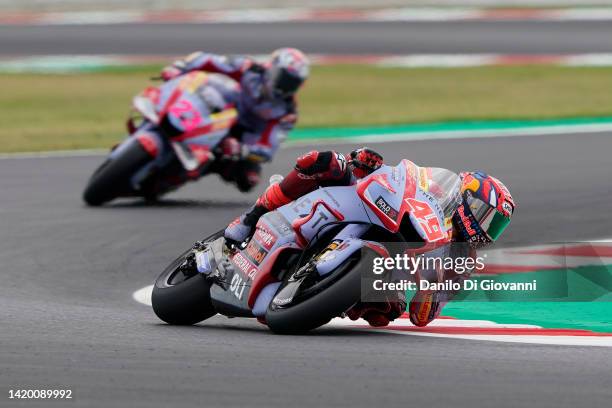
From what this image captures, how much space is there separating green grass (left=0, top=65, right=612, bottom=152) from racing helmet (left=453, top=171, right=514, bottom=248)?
1130 cm

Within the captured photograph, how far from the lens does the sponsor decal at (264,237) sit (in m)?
7.23

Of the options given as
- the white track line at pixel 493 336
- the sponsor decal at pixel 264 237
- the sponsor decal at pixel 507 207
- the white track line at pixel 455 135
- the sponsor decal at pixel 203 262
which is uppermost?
the sponsor decal at pixel 507 207

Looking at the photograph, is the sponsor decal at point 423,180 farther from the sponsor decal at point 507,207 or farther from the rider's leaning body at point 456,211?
the sponsor decal at point 507,207

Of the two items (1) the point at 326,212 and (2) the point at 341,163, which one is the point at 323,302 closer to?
(1) the point at 326,212

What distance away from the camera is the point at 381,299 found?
6.63 meters

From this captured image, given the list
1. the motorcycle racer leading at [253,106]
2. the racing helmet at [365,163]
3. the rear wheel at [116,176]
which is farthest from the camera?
the motorcycle racer leading at [253,106]

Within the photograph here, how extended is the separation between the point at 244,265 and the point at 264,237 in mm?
188

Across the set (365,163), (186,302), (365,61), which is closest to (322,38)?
(365,61)

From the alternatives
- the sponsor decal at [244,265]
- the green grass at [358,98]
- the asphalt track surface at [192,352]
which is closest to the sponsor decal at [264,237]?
the sponsor decal at [244,265]

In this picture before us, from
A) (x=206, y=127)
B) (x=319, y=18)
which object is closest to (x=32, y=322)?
(x=206, y=127)

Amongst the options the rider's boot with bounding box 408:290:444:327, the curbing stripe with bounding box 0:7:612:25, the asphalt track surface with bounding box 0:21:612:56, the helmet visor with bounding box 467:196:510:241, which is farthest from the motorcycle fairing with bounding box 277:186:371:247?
the curbing stripe with bounding box 0:7:612:25

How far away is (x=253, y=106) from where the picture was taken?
1402cm

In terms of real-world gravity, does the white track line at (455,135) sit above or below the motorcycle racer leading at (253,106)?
below

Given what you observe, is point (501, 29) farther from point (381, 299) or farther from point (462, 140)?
point (381, 299)
